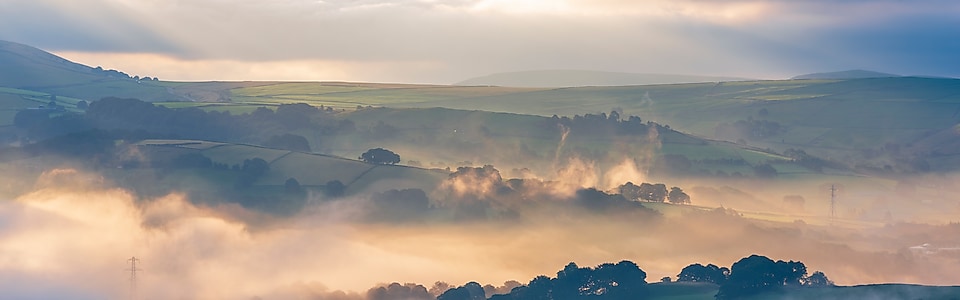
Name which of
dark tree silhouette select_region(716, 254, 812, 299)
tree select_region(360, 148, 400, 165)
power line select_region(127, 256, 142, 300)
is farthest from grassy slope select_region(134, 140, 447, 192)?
dark tree silhouette select_region(716, 254, 812, 299)

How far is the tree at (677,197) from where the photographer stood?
191188 millimetres

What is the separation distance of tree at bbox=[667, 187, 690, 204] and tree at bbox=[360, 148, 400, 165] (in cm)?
3520

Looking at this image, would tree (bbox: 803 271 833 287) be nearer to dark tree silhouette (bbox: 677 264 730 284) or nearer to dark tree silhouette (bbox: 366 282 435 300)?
dark tree silhouette (bbox: 677 264 730 284)

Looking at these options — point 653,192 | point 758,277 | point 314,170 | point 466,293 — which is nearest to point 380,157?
point 314,170

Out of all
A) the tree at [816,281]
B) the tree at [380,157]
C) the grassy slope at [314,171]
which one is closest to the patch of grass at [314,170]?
the grassy slope at [314,171]

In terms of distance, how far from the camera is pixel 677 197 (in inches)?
7554

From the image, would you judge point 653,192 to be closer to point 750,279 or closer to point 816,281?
point 816,281

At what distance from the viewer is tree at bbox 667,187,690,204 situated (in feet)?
627

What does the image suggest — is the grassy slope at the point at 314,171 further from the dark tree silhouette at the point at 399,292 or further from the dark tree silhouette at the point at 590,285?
the dark tree silhouette at the point at 590,285

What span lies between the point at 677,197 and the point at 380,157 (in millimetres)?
38059

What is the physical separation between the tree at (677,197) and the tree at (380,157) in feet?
115

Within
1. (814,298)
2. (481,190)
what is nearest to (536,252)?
(481,190)

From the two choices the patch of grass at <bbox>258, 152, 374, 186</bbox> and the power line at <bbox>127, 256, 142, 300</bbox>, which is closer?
the power line at <bbox>127, 256, 142, 300</bbox>

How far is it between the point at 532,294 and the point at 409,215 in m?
44.4
